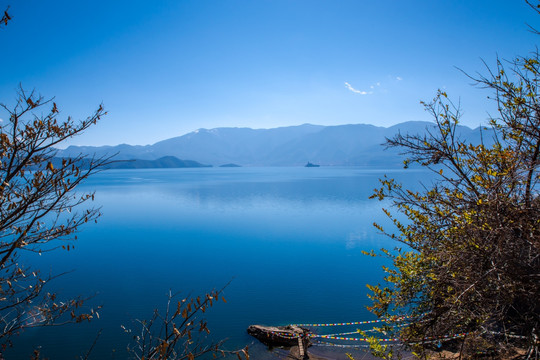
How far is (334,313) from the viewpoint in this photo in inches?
611

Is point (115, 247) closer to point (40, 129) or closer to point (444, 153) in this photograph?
point (40, 129)

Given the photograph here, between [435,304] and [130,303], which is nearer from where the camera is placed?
[435,304]

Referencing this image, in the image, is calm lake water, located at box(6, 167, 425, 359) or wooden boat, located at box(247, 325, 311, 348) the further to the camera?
calm lake water, located at box(6, 167, 425, 359)

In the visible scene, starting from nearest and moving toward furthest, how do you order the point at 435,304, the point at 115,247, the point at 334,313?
the point at 435,304, the point at 334,313, the point at 115,247

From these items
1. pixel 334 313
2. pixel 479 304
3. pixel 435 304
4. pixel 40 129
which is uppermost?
pixel 40 129

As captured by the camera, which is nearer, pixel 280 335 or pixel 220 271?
pixel 280 335

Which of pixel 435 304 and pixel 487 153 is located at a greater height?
pixel 487 153

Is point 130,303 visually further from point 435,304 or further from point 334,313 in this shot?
point 435,304

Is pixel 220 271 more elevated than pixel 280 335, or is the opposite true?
pixel 220 271

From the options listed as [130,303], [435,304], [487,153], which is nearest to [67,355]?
[130,303]

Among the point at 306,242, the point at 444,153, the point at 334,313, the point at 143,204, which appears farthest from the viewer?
the point at 143,204

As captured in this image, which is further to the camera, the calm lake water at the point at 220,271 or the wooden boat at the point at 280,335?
the calm lake water at the point at 220,271

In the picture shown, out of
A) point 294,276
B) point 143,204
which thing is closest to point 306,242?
point 294,276

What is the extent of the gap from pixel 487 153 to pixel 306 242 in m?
23.3
